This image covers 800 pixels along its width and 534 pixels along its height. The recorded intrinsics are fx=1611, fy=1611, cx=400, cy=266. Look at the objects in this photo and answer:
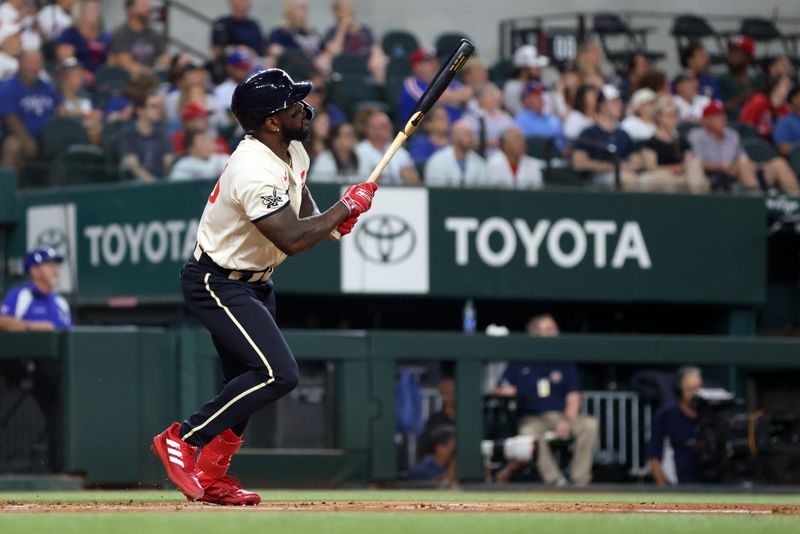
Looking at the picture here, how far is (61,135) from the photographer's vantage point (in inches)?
574

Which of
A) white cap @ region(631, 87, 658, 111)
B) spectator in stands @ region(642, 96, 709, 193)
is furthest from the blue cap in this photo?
white cap @ region(631, 87, 658, 111)

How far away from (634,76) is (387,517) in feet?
41.0

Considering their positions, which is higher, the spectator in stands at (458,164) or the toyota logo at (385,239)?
the spectator in stands at (458,164)

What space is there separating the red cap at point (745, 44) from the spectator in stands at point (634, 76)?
135cm

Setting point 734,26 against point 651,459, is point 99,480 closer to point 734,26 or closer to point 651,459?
point 651,459

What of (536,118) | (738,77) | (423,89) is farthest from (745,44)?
(423,89)

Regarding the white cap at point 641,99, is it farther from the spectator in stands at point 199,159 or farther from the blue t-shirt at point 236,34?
the spectator in stands at point 199,159

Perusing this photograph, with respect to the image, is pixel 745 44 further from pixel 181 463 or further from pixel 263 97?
pixel 181 463

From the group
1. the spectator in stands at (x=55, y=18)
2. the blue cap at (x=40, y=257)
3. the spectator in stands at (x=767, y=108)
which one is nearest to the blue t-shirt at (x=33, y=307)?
the blue cap at (x=40, y=257)

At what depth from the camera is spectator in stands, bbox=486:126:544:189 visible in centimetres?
1477

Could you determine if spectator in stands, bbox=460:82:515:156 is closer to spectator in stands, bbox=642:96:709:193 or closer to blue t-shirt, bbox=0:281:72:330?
spectator in stands, bbox=642:96:709:193

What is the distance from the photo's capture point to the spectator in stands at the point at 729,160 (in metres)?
15.7

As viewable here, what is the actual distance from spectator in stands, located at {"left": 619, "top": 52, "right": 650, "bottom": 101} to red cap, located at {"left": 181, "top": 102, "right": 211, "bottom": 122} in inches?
207

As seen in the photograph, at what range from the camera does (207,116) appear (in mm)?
14172
